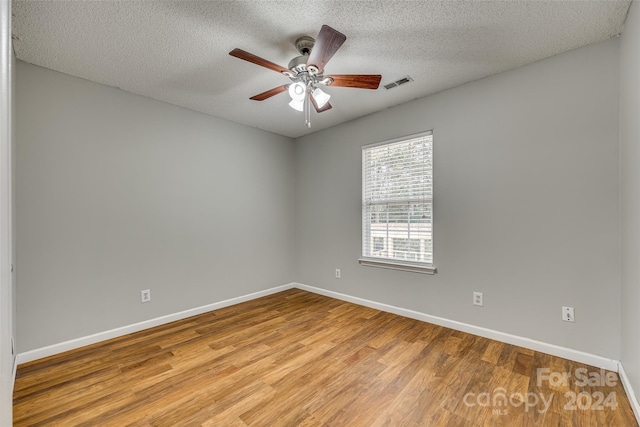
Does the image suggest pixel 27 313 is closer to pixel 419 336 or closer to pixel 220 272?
pixel 220 272

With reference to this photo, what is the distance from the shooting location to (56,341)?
8.14ft

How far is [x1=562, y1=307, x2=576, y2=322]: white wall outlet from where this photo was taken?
228 centimetres

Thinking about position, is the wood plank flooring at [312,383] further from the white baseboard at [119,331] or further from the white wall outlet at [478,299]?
the white wall outlet at [478,299]

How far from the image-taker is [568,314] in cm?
229

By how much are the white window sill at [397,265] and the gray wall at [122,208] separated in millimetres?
1549

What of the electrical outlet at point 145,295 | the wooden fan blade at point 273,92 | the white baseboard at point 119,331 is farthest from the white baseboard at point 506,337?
the wooden fan blade at point 273,92

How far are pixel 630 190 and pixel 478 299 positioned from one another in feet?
4.64

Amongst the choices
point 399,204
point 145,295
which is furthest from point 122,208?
point 399,204

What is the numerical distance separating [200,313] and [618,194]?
4.09 metres

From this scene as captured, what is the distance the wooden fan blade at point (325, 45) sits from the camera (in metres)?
1.66

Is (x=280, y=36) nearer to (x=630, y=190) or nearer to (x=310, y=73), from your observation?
(x=310, y=73)

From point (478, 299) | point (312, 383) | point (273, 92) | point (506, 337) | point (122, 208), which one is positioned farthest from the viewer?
point (122, 208)

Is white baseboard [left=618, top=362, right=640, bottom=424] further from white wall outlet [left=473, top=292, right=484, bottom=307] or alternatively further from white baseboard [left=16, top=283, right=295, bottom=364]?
white baseboard [left=16, top=283, right=295, bottom=364]
